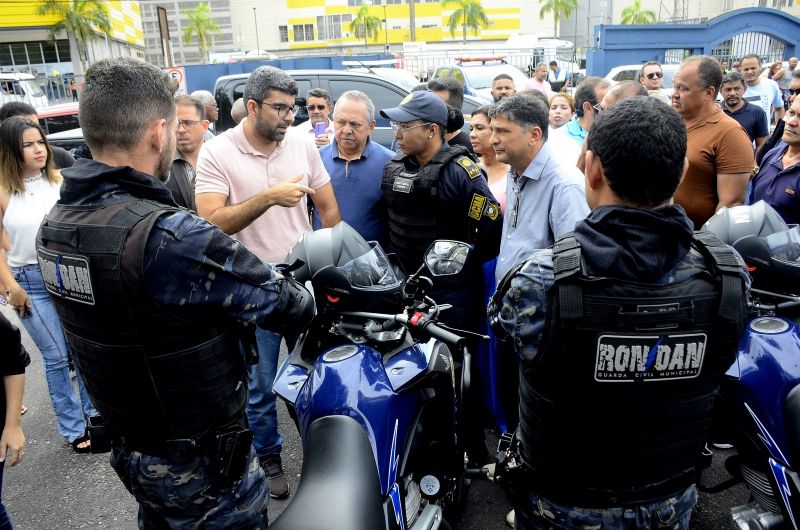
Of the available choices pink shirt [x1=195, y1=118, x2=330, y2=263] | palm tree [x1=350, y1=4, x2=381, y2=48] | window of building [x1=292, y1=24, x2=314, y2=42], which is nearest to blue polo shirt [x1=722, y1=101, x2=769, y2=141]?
pink shirt [x1=195, y1=118, x2=330, y2=263]

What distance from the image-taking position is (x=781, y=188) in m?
3.26

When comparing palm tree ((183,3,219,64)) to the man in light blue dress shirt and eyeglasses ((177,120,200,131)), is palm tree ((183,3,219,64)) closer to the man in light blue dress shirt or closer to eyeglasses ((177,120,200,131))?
eyeglasses ((177,120,200,131))

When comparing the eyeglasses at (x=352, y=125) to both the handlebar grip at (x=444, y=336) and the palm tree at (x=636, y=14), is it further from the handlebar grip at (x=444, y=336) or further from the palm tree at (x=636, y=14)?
the palm tree at (x=636, y=14)

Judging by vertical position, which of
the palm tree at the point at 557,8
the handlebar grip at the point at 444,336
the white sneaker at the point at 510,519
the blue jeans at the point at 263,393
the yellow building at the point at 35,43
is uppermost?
the palm tree at the point at 557,8

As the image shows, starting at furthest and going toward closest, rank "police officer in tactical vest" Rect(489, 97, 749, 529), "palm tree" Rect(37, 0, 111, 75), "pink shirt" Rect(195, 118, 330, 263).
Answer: "palm tree" Rect(37, 0, 111, 75)
"pink shirt" Rect(195, 118, 330, 263)
"police officer in tactical vest" Rect(489, 97, 749, 529)

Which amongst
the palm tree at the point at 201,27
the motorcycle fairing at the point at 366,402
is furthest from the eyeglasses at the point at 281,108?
the palm tree at the point at 201,27

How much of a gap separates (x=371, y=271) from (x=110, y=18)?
4406 cm

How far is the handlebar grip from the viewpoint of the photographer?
1876 mm

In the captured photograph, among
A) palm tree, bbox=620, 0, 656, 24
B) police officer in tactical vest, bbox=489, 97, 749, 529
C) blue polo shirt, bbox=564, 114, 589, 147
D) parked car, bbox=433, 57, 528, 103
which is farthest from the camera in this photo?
palm tree, bbox=620, 0, 656, 24

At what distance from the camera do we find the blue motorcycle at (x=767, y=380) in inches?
78.2

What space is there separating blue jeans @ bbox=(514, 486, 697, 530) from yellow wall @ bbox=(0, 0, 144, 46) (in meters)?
41.7

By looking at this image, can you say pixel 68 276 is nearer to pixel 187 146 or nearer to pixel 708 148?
pixel 187 146

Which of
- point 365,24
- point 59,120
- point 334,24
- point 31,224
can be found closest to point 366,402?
point 31,224

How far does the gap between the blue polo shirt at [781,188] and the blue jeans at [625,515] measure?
2.15m
